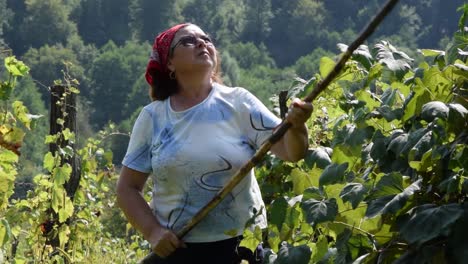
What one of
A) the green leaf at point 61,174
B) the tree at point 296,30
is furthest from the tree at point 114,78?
the green leaf at point 61,174

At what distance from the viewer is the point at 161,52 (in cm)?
421

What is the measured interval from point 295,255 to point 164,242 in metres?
0.58

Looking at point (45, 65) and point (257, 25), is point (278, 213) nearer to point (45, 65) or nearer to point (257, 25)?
point (45, 65)

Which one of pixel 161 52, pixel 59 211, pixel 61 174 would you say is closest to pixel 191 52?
pixel 161 52

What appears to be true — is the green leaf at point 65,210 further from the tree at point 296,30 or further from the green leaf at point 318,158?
the tree at point 296,30

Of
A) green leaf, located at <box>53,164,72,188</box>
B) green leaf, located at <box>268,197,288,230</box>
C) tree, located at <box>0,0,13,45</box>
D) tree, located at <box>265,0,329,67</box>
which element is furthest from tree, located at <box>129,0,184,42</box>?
green leaf, located at <box>268,197,288,230</box>

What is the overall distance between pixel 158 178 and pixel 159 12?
77.6 metres

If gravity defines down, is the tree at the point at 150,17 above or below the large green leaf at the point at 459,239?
below

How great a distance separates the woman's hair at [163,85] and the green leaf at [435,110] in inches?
49.1

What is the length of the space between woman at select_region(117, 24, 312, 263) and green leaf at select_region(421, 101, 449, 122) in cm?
69

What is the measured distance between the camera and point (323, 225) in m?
3.52

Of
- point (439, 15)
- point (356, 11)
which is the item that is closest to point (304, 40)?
point (356, 11)

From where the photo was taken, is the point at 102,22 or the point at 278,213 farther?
the point at 102,22

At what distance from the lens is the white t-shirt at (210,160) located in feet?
12.6
